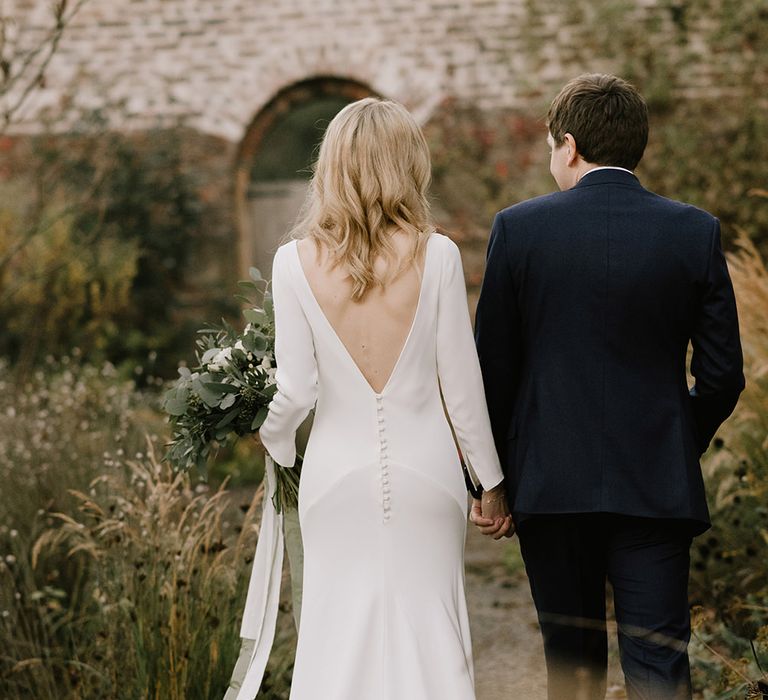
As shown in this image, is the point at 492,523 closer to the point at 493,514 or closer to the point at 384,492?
the point at 493,514

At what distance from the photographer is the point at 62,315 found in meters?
8.95

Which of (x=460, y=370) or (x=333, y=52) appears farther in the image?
(x=333, y=52)

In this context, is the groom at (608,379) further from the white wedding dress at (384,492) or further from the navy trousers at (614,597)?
the white wedding dress at (384,492)

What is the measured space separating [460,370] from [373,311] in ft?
0.96

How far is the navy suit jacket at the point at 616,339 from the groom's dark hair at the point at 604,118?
0.06 metres

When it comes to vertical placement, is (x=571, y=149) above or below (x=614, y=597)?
above

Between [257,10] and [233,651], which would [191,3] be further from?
[233,651]

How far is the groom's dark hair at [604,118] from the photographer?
9.87ft

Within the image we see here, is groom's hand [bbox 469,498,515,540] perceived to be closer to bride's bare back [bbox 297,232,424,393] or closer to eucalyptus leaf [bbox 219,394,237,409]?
bride's bare back [bbox 297,232,424,393]

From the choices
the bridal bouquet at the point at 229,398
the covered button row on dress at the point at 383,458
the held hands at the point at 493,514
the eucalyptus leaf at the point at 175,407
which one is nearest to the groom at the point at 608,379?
the held hands at the point at 493,514

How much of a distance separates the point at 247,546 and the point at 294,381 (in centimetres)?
154

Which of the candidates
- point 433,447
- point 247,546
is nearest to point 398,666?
point 433,447

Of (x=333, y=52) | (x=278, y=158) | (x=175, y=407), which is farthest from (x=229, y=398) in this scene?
(x=278, y=158)

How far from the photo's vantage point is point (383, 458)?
2.98 meters
